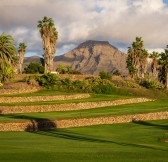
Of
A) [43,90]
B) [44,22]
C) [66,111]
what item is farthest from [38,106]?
[44,22]

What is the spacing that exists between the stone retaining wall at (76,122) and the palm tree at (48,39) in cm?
5402

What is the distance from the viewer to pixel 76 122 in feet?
164

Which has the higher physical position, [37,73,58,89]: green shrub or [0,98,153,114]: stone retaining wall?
[37,73,58,89]: green shrub

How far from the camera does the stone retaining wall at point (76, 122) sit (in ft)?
146

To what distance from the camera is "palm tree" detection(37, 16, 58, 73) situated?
107219 millimetres

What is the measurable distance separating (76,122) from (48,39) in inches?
2375

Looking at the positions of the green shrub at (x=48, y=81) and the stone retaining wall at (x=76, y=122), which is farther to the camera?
the green shrub at (x=48, y=81)

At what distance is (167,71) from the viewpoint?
107 metres

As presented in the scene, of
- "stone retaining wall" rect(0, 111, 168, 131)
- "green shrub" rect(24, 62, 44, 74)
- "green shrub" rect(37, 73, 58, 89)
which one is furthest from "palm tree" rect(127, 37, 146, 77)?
"stone retaining wall" rect(0, 111, 168, 131)

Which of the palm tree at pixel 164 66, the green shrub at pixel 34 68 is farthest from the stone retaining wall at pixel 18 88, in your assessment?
the green shrub at pixel 34 68

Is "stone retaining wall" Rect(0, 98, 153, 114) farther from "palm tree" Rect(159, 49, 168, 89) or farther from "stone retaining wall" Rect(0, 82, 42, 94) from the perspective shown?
"palm tree" Rect(159, 49, 168, 89)

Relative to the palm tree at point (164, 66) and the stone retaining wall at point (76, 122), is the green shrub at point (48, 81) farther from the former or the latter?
the palm tree at point (164, 66)

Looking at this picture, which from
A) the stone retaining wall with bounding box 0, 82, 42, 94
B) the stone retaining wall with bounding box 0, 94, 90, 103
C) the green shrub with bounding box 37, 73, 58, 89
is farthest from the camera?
the green shrub with bounding box 37, 73, 58, 89

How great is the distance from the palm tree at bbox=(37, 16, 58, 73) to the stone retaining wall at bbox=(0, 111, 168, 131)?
177 feet
